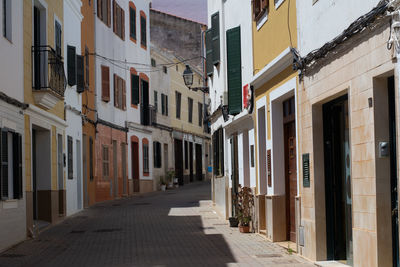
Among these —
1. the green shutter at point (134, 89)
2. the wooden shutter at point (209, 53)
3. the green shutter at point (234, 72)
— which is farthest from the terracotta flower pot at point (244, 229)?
the green shutter at point (134, 89)

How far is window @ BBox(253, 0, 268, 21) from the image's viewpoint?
1305 cm

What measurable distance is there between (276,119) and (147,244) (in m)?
3.31

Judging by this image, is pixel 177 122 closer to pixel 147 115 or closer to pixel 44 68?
pixel 147 115

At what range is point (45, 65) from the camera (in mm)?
15656

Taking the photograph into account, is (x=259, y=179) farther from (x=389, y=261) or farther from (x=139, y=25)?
(x=139, y=25)

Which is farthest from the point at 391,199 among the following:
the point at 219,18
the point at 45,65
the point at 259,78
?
the point at 219,18

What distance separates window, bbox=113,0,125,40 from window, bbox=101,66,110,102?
9.22 ft

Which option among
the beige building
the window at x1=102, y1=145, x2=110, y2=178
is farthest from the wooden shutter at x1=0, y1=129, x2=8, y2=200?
the beige building

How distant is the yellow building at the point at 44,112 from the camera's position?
14.9 m

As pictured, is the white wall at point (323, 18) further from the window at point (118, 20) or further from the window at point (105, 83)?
the window at point (118, 20)

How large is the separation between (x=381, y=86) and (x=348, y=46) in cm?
101

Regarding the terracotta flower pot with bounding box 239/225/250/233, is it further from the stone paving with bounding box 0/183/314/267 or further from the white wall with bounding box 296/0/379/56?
the white wall with bounding box 296/0/379/56

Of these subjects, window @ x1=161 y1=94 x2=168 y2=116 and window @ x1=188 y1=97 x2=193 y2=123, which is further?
window @ x1=188 y1=97 x2=193 y2=123

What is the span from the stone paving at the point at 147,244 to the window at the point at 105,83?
7845mm
